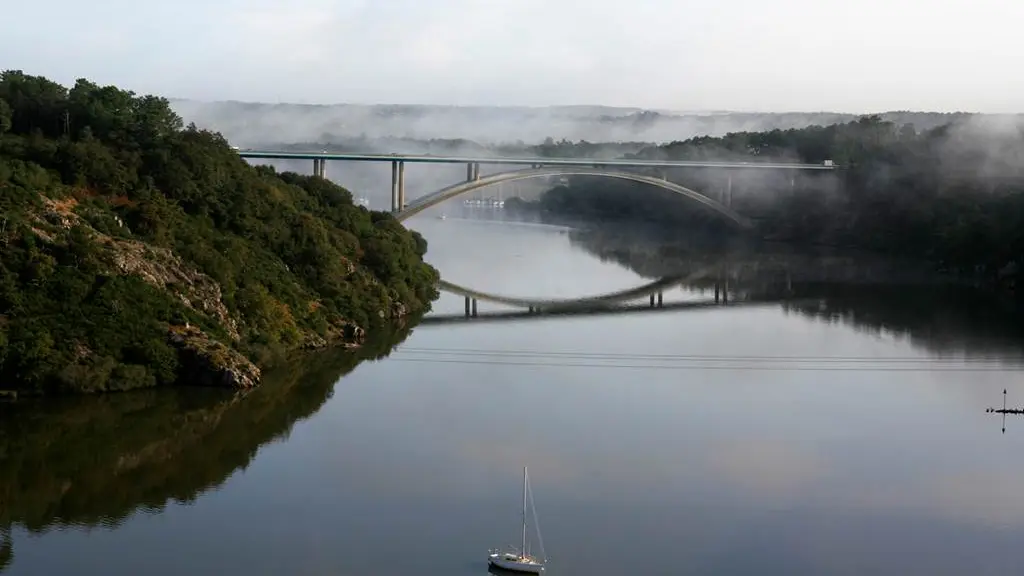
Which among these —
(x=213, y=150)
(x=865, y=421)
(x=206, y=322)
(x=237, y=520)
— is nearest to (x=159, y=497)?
(x=237, y=520)

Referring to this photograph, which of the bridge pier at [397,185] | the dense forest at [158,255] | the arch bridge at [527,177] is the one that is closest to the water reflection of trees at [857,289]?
the arch bridge at [527,177]

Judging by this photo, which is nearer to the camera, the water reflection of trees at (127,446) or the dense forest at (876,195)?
the water reflection of trees at (127,446)

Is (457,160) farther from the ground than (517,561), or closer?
farther from the ground

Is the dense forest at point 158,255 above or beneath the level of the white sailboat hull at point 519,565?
above

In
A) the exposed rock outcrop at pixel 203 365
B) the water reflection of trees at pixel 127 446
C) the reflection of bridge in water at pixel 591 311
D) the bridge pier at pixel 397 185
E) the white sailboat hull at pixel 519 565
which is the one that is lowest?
the white sailboat hull at pixel 519 565

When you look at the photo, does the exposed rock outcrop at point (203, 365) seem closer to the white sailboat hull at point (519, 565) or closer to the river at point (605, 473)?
Result: the river at point (605, 473)

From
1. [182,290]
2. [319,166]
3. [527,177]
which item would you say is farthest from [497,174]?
[182,290]

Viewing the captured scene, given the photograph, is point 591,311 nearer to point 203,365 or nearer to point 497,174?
point 203,365
